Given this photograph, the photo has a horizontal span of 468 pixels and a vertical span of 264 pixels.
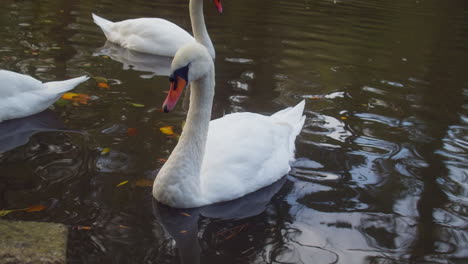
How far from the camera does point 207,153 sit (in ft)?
16.0

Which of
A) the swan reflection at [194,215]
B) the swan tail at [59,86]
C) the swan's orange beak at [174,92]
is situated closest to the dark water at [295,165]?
the swan reflection at [194,215]

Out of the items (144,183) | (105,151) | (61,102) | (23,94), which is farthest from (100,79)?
(144,183)

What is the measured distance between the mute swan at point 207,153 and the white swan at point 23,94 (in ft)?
6.94

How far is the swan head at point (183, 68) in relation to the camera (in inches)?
159

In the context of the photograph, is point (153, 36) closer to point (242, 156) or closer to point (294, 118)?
point (294, 118)

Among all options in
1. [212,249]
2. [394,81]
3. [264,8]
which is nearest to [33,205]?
[212,249]

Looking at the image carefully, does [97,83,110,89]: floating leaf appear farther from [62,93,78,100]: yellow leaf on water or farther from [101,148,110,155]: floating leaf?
[101,148,110,155]: floating leaf

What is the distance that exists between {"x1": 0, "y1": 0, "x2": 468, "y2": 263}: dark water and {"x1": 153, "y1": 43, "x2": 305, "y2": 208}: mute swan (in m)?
0.14

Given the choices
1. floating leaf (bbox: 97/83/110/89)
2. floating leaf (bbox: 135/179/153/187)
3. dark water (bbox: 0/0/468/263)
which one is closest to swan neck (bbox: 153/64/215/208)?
dark water (bbox: 0/0/468/263)

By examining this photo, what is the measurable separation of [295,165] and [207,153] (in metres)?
1.08

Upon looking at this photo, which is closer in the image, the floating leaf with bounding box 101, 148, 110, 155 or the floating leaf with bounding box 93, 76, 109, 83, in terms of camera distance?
the floating leaf with bounding box 101, 148, 110, 155

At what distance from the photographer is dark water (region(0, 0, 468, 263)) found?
404cm

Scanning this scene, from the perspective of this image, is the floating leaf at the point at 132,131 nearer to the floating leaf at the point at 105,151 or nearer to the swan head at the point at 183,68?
the floating leaf at the point at 105,151

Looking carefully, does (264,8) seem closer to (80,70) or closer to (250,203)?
(80,70)
